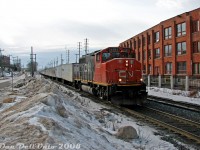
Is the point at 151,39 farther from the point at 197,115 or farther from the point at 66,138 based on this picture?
the point at 66,138

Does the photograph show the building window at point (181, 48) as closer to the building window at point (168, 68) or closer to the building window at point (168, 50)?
the building window at point (168, 50)

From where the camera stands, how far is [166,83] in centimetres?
3306

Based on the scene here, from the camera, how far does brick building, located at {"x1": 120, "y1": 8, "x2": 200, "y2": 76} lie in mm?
41031

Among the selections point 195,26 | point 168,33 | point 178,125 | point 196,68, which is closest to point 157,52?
point 168,33

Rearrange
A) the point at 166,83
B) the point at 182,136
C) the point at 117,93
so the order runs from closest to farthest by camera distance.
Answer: the point at 182,136, the point at 117,93, the point at 166,83

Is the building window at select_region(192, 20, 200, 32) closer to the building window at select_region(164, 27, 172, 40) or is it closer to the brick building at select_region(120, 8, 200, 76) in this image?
the brick building at select_region(120, 8, 200, 76)

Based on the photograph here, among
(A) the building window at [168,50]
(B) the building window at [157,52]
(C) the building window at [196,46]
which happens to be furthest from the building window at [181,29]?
(B) the building window at [157,52]

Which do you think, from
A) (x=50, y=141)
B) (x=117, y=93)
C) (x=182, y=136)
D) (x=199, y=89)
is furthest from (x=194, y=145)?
(x=199, y=89)

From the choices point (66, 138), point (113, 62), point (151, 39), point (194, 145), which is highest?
point (151, 39)

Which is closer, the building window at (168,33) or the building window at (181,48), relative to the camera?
the building window at (181,48)

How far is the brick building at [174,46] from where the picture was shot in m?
41.0

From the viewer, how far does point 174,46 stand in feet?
151

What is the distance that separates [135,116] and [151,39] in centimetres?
4297

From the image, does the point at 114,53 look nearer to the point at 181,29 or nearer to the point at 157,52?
the point at 181,29
